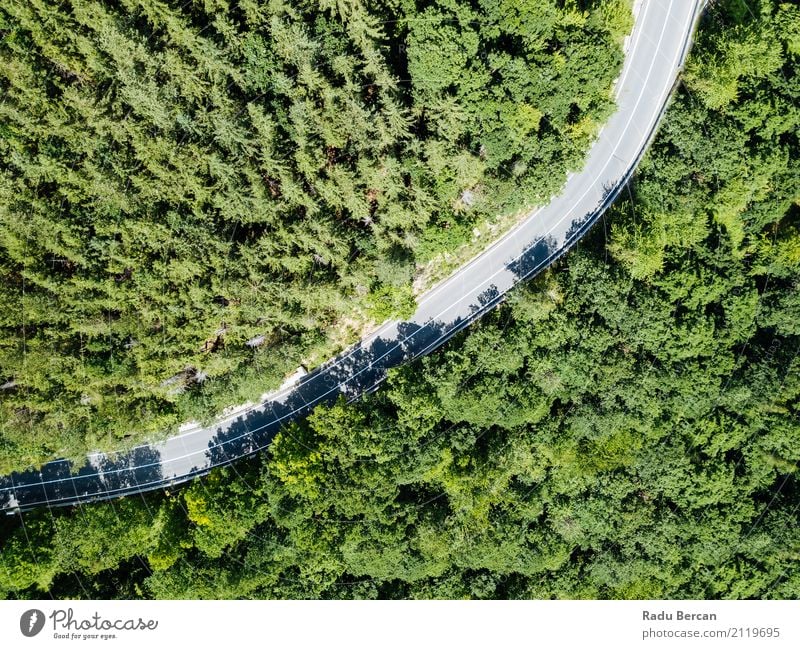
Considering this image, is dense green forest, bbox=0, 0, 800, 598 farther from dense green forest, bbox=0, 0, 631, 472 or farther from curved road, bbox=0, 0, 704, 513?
dense green forest, bbox=0, 0, 631, 472

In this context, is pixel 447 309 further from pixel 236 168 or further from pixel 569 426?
pixel 236 168

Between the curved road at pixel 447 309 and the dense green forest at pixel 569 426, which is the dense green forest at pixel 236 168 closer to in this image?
the curved road at pixel 447 309

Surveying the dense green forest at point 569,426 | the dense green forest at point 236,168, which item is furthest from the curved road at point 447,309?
the dense green forest at point 236,168

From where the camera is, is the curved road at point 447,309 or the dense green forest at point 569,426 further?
the curved road at point 447,309

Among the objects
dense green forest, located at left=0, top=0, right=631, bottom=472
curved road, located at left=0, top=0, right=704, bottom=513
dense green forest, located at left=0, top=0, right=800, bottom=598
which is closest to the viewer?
dense green forest, located at left=0, top=0, right=631, bottom=472

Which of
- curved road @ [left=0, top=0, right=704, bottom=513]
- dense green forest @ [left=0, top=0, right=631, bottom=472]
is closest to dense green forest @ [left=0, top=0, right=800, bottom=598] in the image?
curved road @ [left=0, top=0, right=704, bottom=513]

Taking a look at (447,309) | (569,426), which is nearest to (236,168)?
(447,309)
